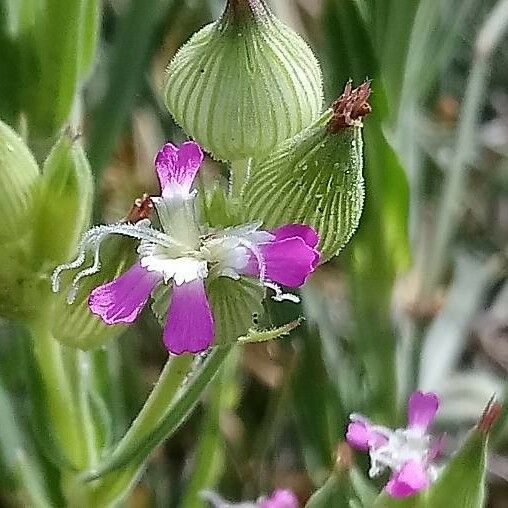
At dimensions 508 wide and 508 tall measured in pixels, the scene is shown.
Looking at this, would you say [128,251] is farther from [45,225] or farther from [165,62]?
[165,62]

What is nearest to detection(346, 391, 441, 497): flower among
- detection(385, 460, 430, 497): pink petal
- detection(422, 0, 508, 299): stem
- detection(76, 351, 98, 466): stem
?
detection(385, 460, 430, 497): pink petal

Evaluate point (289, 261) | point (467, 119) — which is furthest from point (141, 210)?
point (467, 119)

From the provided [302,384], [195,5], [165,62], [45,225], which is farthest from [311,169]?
[165,62]

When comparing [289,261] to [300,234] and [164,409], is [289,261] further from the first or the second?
[164,409]

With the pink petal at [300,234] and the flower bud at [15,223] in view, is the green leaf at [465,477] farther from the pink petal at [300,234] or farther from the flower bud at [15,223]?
the flower bud at [15,223]

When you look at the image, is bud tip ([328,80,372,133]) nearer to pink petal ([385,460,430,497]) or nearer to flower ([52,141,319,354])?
flower ([52,141,319,354])

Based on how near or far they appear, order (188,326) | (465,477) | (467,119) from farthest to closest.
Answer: (467,119) → (465,477) → (188,326)

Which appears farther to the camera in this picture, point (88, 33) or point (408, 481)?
point (88, 33)
